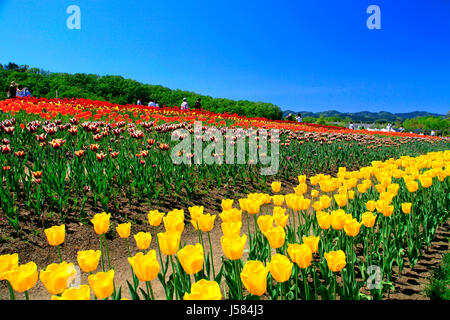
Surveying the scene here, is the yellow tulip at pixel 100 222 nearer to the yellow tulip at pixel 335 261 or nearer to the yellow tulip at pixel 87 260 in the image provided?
the yellow tulip at pixel 87 260

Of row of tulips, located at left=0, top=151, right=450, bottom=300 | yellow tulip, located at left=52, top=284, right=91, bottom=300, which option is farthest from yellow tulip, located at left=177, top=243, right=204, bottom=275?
yellow tulip, located at left=52, top=284, right=91, bottom=300

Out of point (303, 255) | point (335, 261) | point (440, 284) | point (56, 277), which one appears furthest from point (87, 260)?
point (440, 284)

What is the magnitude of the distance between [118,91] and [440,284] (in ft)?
151

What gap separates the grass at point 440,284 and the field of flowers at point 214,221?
0.25 metres

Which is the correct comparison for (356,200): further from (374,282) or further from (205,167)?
(205,167)

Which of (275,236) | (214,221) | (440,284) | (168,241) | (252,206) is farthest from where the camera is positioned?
(214,221)

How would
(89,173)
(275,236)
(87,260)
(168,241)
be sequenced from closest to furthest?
(87,260) → (168,241) → (275,236) → (89,173)

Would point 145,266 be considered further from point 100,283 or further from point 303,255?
point 303,255

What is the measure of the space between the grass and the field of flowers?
252mm

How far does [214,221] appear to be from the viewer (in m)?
5.41

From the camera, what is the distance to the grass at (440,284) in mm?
2768

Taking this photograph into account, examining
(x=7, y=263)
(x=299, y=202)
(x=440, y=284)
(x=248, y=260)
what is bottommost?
(x=440, y=284)

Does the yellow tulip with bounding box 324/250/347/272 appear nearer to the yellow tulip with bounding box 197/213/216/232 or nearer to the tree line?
the yellow tulip with bounding box 197/213/216/232

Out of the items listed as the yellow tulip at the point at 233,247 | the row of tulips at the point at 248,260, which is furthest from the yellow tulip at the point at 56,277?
the yellow tulip at the point at 233,247
